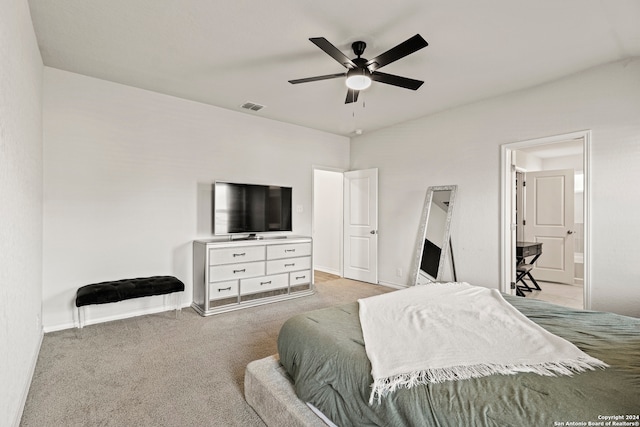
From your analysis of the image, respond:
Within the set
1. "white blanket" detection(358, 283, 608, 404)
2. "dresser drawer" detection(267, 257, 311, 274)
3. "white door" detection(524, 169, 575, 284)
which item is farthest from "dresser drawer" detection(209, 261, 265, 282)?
"white door" detection(524, 169, 575, 284)

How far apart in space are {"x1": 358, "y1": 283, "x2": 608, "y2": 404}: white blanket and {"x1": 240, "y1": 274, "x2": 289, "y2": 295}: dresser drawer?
2.38 meters

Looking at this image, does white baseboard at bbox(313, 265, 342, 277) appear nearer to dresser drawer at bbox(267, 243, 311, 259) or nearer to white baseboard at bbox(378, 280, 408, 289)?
white baseboard at bbox(378, 280, 408, 289)

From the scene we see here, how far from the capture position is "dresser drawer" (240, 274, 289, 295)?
13.5ft

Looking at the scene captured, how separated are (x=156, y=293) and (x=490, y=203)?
14.0 feet

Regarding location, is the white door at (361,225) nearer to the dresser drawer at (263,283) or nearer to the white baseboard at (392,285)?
the white baseboard at (392,285)

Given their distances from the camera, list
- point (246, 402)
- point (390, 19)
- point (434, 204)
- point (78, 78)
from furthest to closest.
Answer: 1. point (434, 204)
2. point (78, 78)
3. point (390, 19)
4. point (246, 402)

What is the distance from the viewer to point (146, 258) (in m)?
3.81

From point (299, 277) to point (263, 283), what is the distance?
62 centimetres

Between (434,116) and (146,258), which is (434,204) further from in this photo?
(146,258)

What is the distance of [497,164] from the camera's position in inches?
155

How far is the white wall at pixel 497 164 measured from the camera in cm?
299

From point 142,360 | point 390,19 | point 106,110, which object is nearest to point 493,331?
point 390,19

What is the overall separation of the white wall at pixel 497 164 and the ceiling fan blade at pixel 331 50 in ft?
5.60

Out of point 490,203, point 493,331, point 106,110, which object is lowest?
point 493,331
